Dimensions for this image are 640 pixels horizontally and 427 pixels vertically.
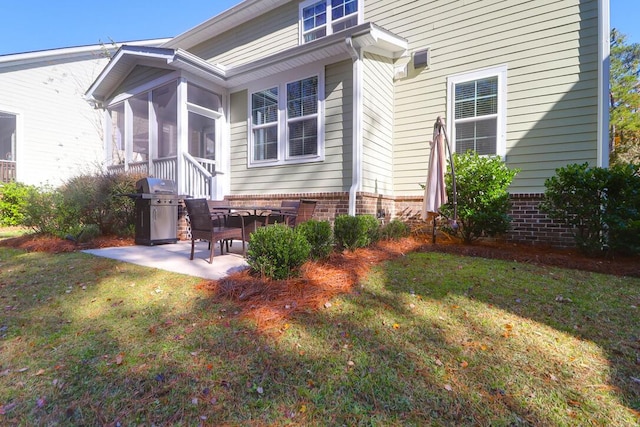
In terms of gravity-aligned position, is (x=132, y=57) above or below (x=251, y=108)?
above

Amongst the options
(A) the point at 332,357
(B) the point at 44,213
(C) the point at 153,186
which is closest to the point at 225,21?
(C) the point at 153,186

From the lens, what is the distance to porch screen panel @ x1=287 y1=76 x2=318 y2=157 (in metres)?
6.85

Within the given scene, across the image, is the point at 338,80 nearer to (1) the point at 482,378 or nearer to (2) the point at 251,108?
(2) the point at 251,108

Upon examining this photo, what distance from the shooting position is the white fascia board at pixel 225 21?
30.0 ft

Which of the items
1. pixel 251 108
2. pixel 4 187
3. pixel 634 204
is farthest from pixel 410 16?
pixel 4 187

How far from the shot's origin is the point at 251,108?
25.4 ft

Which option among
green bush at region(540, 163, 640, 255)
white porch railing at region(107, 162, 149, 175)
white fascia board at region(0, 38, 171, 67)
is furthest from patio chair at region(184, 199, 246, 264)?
white fascia board at region(0, 38, 171, 67)

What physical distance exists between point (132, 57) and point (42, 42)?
1248 cm

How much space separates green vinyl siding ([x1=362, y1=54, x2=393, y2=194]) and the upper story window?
184 cm

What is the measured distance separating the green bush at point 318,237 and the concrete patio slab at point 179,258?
0.96 m

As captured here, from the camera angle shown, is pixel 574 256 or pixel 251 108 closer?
pixel 574 256

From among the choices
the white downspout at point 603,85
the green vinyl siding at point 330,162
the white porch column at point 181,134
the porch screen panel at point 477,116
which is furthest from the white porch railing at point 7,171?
the white downspout at point 603,85

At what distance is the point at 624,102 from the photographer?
17359 millimetres

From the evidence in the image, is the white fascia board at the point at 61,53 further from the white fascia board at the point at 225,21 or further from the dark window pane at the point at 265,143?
the dark window pane at the point at 265,143
